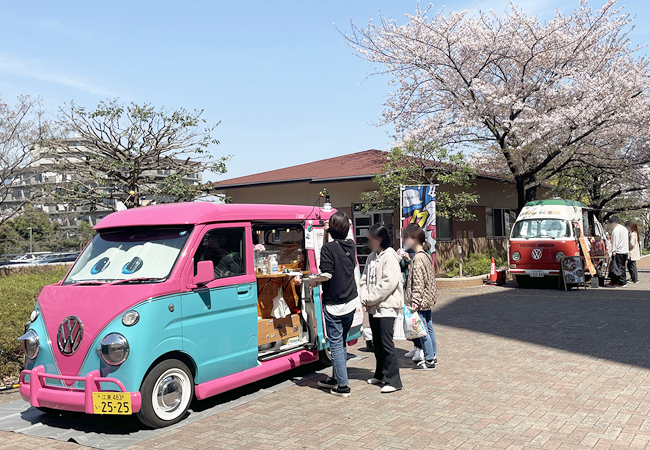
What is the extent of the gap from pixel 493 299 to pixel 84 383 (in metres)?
11.8

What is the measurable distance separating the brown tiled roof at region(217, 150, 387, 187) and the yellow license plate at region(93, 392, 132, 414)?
55.5ft

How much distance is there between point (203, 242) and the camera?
6312mm

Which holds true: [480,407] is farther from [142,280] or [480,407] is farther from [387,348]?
[142,280]

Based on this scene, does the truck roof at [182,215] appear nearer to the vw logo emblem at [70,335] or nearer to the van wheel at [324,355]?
the vw logo emblem at [70,335]

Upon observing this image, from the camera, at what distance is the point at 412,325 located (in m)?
7.47

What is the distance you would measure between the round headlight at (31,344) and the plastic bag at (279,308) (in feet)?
8.99

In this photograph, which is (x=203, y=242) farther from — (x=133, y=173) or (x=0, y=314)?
(x=133, y=173)

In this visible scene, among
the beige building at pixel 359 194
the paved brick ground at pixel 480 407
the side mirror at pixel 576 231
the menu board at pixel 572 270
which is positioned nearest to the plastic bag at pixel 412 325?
the paved brick ground at pixel 480 407

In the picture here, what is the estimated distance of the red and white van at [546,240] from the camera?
1733cm

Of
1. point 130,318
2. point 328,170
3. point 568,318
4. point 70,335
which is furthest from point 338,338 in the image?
point 328,170

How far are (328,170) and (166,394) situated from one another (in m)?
19.4

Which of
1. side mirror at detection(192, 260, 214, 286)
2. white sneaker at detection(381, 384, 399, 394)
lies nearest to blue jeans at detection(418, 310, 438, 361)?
white sneaker at detection(381, 384, 399, 394)

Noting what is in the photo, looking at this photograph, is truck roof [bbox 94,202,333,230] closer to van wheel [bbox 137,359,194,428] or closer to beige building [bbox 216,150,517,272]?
van wheel [bbox 137,359,194,428]

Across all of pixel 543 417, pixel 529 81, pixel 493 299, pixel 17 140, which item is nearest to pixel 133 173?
pixel 17 140
